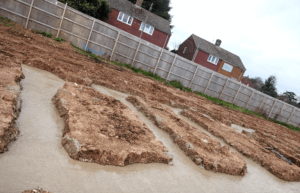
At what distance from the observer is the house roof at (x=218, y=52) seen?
1067 inches

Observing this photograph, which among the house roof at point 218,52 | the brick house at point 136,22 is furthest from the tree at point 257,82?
the brick house at point 136,22

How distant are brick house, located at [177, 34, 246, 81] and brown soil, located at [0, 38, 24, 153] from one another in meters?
25.0

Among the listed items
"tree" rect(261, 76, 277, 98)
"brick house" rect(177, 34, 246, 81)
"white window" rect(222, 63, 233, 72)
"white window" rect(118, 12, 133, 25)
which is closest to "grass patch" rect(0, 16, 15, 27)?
"white window" rect(118, 12, 133, 25)

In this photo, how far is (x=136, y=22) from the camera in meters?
23.3

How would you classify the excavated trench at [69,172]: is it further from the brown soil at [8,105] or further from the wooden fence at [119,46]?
the wooden fence at [119,46]

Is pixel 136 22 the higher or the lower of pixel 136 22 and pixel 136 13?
the lower

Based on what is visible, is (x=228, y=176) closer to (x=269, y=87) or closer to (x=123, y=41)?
(x=123, y=41)

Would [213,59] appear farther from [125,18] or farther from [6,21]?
[6,21]

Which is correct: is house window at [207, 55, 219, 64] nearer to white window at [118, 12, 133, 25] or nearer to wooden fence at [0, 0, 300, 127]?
wooden fence at [0, 0, 300, 127]

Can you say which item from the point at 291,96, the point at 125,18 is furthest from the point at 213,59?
the point at 291,96

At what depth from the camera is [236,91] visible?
615 inches

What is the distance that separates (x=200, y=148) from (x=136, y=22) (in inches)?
885

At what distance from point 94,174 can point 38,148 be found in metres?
0.72

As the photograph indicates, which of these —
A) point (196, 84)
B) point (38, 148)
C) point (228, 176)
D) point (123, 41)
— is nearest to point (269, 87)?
point (196, 84)
